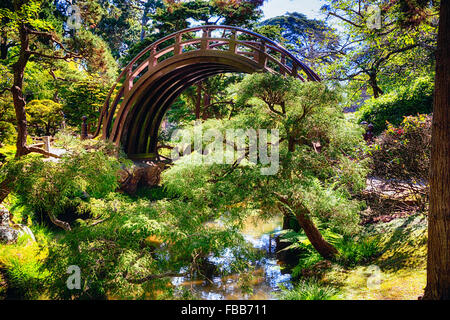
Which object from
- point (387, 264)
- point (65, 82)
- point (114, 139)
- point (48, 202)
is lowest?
point (387, 264)

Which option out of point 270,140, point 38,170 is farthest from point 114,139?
point 270,140

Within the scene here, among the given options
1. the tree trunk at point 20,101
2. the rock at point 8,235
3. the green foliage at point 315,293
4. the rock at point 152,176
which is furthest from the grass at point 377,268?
the rock at point 152,176

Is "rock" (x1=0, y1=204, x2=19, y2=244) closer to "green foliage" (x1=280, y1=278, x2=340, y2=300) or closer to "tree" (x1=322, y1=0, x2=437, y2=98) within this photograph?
"green foliage" (x1=280, y1=278, x2=340, y2=300)

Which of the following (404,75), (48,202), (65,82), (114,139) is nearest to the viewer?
(48,202)

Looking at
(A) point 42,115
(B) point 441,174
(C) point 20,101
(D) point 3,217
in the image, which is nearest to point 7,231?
(D) point 3,217

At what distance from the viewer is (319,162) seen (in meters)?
4.79

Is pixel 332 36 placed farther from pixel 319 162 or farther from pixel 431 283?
pixel 431 283

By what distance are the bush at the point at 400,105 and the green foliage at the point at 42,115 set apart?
494 inches

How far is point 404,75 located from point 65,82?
1504 centimetres

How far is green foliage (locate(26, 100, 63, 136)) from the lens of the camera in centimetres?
1297

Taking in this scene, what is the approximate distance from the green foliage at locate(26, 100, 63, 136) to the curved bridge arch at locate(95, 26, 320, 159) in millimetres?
2782

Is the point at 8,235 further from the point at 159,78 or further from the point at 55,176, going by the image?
the point at 159,78

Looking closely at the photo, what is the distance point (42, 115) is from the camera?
1354cm
